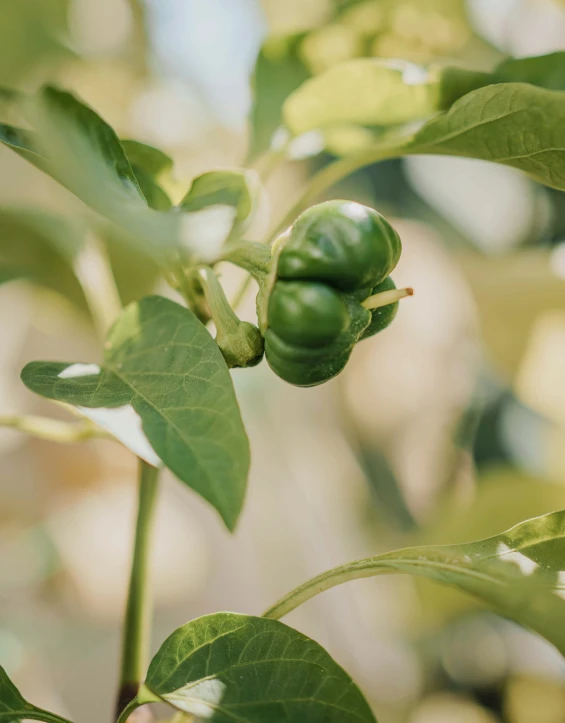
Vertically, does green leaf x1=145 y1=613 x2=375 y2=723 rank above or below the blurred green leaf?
below

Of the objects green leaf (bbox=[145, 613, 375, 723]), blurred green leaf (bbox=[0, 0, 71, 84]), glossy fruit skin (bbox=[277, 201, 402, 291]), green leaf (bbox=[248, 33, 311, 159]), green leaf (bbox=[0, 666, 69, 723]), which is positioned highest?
blurred green leaf (bbox=[0, 0, 71, 84])

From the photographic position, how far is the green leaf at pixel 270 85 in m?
0.59

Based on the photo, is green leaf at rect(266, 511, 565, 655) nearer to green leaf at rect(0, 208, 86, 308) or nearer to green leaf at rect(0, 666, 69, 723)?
green leaf at rect(0, 666, 69, 723)

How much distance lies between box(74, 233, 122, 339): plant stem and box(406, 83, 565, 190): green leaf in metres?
0.28

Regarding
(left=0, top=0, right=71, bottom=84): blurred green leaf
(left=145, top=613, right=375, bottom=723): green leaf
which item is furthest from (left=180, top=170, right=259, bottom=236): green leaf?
(left=0, top=0, right=71, bottom=84): blurred green leaf

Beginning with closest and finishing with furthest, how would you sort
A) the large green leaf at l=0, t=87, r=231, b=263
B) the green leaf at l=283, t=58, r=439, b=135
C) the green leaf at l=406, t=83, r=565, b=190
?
1. the large green leaf at l=0, t=87, r=231, b=263
2. the green leaf at l=406, t=83, r=565, b=190
3. the green leaf at l=283, t=58, r=439, b=135

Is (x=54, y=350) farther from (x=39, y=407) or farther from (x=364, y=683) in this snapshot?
(x=364, y=683)

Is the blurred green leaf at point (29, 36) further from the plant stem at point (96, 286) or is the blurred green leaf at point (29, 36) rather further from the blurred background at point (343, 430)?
the plant stem at point (96, 286)

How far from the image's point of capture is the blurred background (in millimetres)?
816

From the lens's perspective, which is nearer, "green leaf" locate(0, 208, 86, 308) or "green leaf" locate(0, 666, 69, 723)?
"green leaf" locate(0, 666, 69, 723)

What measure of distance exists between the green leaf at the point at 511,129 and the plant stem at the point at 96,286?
11.2 inches

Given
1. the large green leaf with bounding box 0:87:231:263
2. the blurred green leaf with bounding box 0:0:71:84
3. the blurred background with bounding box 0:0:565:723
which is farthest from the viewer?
the blurred green leaf with bounding box 0:0:71:84

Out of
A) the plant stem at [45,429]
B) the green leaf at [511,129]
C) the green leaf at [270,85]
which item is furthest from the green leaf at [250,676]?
the green leaf at [270,85]

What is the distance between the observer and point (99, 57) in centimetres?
115
